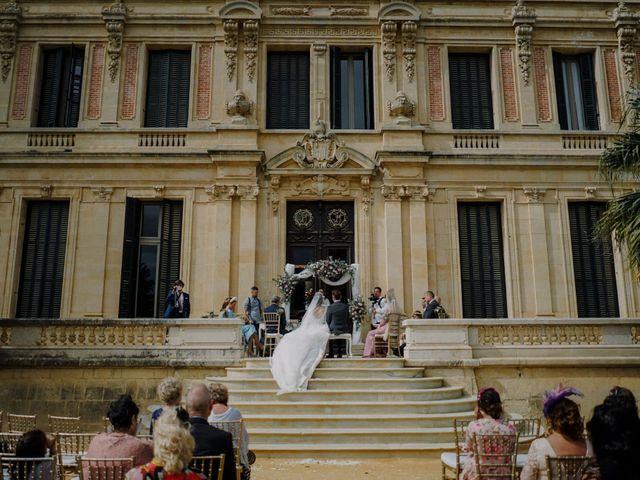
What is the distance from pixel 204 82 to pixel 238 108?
153cm

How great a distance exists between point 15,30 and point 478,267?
14582 millimetres

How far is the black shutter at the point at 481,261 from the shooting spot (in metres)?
15.2

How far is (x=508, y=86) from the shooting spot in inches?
646

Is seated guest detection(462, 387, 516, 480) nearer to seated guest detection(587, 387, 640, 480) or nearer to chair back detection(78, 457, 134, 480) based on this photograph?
seated guest detection(587, 387, 640, 480)

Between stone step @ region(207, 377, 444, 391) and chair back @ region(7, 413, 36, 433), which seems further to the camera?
stone step @ region(207, 377, 444, 391)

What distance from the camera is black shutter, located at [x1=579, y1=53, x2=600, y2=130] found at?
16609 mm

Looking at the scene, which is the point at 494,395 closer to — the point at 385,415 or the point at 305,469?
the point at 305,469

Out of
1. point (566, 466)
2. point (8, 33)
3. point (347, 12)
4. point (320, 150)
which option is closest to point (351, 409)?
point (566, 466)

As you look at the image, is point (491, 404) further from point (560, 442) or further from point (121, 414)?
point (121, 414)

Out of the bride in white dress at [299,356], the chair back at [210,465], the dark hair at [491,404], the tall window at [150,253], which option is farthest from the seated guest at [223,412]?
the tall window at [150,253]

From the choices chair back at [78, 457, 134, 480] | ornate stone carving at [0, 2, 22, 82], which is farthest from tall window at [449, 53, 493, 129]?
chair back at [78, 457, 134, 480]

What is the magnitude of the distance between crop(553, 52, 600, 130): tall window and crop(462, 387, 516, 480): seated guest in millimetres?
13458

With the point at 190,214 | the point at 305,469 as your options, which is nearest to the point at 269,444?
the point at 305,469

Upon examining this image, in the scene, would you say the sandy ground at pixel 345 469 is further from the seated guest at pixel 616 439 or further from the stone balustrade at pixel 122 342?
the seated guest at pixel 616 439
